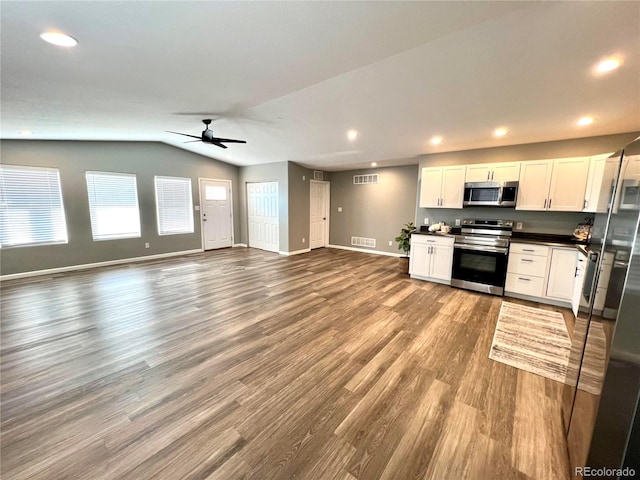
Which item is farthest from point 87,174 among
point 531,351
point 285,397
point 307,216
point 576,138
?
point 576,138

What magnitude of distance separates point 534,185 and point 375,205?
12.2 ft

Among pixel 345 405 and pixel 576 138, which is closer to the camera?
pixel 345 405

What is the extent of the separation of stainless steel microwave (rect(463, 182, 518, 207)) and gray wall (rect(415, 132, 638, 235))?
0.39 meters

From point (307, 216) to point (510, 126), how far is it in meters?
5.14

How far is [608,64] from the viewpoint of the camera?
85.0 inches

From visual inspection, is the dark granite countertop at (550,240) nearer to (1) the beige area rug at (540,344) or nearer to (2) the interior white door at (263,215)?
(1) the beige area rug at (540,344)

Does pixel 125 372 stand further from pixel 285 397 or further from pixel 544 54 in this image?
pixel 544 54

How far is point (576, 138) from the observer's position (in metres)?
3.80

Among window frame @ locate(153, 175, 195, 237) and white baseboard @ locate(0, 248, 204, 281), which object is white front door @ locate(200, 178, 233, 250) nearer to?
window frame @ locate(153, 175, 195, 237)

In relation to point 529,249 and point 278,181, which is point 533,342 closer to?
point 529,249

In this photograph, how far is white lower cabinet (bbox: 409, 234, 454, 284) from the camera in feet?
14.8

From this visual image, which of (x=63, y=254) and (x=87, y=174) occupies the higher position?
(x=87, y=174)

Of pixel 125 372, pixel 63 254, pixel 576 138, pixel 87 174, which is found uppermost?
pixel 576 138

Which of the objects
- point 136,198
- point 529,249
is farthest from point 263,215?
point 529,249
